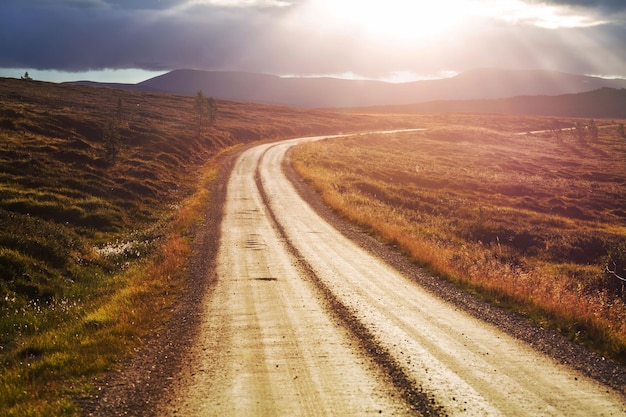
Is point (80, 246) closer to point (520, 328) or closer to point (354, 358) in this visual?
point (354, 358)

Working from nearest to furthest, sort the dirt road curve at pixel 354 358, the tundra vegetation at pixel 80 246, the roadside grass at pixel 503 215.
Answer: the dirt road curve at pixel 354 358
the tundra vegetation at pixel 80 246
the roadside grass at pixel 503 215

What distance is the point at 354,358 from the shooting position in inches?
360

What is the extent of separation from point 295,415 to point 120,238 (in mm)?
19964

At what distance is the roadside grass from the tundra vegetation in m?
9.64

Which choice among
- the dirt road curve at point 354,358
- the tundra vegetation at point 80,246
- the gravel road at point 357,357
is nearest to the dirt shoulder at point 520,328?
the gravel road at point 357,357

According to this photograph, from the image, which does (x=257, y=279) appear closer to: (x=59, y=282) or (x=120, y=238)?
(x=59, y=282)

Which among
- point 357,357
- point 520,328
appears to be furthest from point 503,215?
point 357,357

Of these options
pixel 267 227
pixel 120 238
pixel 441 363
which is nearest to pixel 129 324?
pixel 441 363

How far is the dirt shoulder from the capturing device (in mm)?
8750

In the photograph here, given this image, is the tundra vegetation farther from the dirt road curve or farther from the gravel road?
the dirt road curve

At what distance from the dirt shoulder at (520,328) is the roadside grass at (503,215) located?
40 cm

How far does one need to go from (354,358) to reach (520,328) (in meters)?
4.55

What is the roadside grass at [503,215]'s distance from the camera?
13289mm

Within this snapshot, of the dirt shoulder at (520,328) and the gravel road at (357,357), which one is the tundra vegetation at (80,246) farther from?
the dirt shoulder at (520,328)
